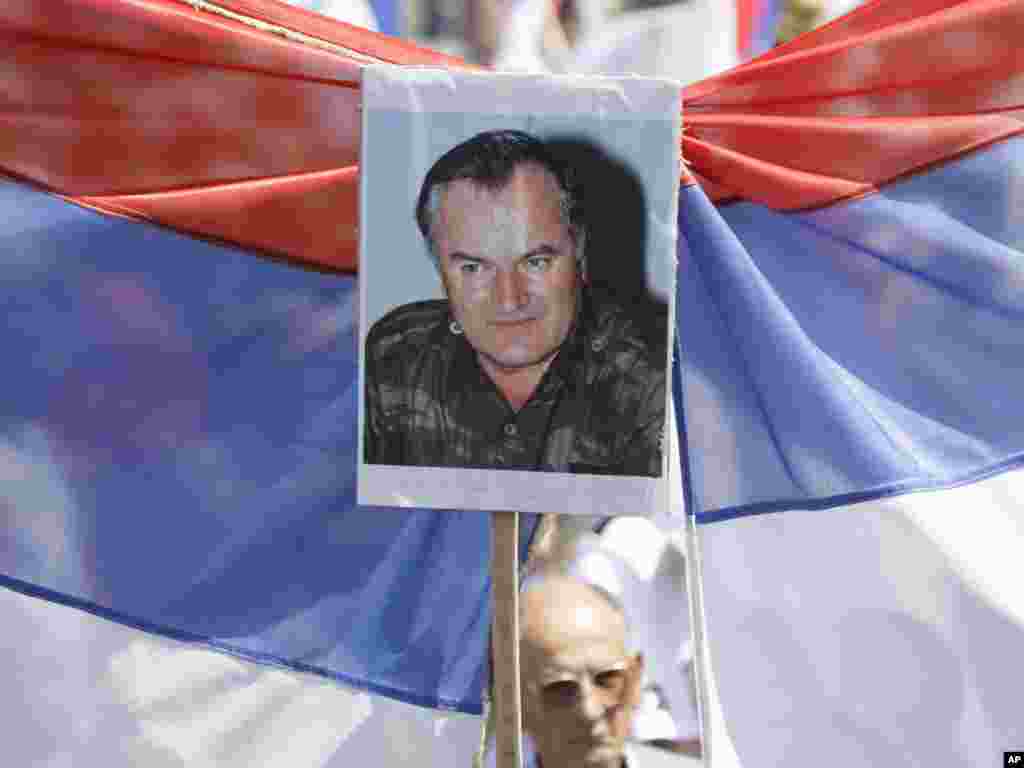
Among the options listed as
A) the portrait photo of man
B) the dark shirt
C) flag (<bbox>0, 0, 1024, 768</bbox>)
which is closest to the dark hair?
the portrait photo of man

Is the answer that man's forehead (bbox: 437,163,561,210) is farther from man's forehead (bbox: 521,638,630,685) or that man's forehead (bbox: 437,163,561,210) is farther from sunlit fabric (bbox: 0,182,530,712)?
Answer: man's forehead (bbox: 521,638,630,685)

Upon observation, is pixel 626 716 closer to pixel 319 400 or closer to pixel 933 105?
pixel 319 400

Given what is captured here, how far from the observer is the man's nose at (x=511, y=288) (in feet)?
6.89

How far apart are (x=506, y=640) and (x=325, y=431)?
15.8 inches

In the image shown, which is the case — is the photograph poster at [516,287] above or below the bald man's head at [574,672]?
above

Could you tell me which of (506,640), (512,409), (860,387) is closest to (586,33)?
(860,387)

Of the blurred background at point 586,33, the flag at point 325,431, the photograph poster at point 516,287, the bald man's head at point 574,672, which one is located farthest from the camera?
the blurred background at point 586,33

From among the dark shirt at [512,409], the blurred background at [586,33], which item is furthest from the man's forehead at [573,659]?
the blurred background at [586,33]

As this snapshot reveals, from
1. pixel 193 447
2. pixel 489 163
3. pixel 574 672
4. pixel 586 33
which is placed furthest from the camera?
pixel 586 33

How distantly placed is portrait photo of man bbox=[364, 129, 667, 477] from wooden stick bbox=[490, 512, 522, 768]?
88mm

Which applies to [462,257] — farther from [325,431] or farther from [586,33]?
[586,33]

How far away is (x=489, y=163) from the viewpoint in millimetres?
2074

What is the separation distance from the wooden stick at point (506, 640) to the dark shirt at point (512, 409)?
89mm

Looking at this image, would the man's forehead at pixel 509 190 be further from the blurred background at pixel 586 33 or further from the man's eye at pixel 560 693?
the blurred background at pixel 586 33
